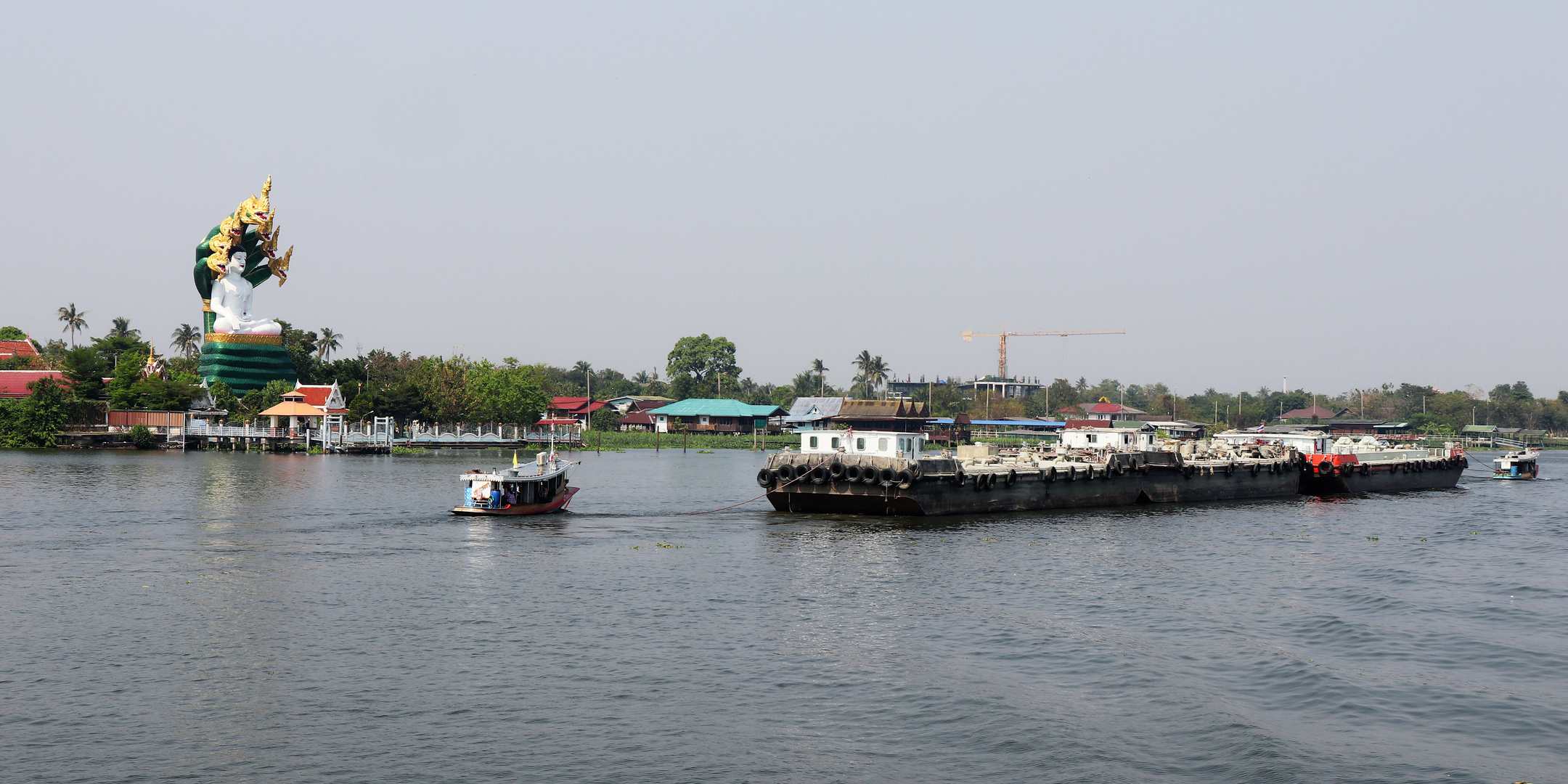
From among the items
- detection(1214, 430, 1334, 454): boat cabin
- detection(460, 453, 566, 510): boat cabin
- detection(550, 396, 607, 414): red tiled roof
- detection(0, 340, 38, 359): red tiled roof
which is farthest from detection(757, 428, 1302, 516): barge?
detection(0, 340, 38, 359): red tiled roof

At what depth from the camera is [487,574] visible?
104 feet

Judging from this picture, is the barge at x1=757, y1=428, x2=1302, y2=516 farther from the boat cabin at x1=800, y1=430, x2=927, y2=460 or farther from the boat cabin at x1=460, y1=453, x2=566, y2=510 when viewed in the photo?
the boat cabin at x1=460, y1=453, x2=566, y2=510

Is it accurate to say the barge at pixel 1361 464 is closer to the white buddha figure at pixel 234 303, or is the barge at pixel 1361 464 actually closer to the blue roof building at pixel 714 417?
the blue roof building at pixel 714 417

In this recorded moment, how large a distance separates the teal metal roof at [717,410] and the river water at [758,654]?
387 ft

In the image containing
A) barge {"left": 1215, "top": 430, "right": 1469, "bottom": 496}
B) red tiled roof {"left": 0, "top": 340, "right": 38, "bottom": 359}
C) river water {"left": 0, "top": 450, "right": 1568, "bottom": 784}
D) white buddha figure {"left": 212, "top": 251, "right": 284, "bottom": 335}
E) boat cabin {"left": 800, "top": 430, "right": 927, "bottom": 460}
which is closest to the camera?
river water {"left": 0, "top": 450, "right": 1568, "bottom": 784}

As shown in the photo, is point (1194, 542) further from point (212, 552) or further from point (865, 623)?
point (212, 552)

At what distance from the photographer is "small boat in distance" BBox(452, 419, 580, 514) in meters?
47.3

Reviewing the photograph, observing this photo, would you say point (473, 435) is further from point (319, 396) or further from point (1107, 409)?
point (1107, 409)

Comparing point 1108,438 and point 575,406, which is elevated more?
point 575,406

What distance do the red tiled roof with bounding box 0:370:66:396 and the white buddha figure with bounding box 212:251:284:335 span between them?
48.7 feet

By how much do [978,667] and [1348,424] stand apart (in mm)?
173800

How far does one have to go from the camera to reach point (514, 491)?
47781 mm

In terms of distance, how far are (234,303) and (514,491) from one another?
8141 cm

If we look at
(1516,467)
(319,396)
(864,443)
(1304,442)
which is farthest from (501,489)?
(1516,467)
